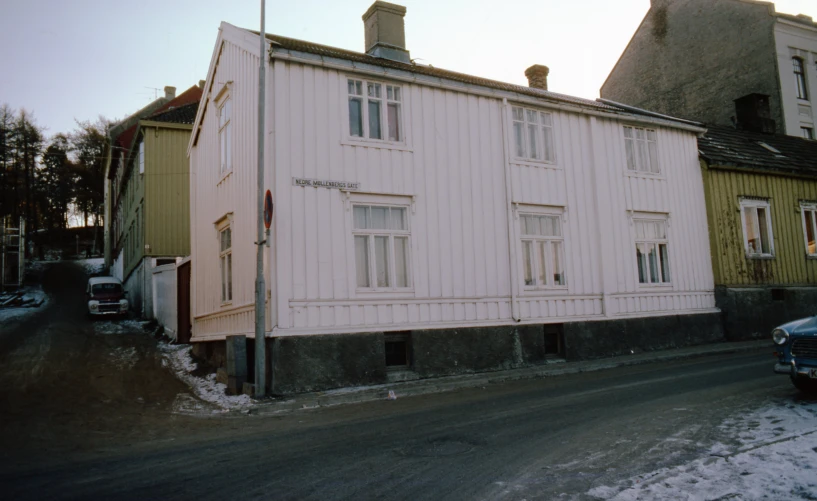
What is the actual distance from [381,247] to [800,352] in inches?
299

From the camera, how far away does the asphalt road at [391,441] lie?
17.3 feet

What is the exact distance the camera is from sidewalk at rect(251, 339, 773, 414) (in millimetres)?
10039

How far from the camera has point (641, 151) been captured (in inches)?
690

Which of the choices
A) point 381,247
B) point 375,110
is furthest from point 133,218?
point 381,247

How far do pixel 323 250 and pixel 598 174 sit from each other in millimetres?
8262

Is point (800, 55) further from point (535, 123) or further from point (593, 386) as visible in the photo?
point (593, 386)

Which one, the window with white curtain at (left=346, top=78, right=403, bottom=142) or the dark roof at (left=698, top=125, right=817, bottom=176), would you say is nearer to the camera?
the window with white curtain at (left=346, top=78, right=403, bottom=142)

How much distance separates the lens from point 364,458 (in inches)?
242

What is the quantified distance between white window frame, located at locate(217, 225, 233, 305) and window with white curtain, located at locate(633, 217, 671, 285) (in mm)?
10746

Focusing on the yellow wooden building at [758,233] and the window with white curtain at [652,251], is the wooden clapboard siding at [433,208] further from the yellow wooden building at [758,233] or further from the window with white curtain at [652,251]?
the yellow wooden building at [758,233]

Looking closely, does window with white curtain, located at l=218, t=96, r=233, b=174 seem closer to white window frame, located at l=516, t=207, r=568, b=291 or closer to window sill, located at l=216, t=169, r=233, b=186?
window sill, located at l=216, t=169, r=233, b=186

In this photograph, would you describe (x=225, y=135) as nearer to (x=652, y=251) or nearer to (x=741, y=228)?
(x=652, y=251)

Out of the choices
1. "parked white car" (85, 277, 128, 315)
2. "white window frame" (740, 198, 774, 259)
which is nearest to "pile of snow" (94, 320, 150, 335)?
"parked white car" (85, 277, 128, 315)

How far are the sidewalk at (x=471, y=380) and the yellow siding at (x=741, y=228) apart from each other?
2774mm
